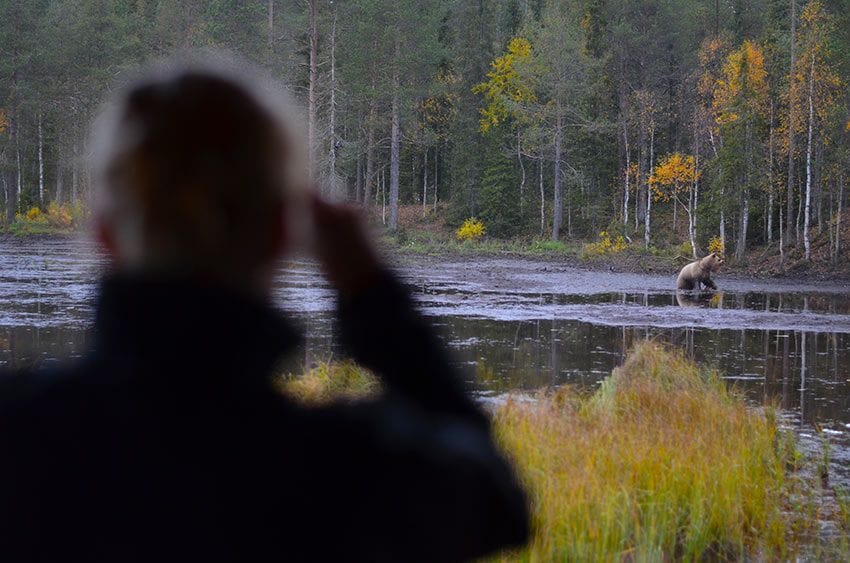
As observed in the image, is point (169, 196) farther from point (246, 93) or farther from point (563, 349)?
point (563, 349)

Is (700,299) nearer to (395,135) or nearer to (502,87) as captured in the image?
(395,135)

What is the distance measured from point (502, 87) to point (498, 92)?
4.71 feet

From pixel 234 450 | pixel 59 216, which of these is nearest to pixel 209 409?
pixel 234 450

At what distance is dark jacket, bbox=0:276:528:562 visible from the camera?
1.30 meters

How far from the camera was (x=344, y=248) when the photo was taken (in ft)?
4.55

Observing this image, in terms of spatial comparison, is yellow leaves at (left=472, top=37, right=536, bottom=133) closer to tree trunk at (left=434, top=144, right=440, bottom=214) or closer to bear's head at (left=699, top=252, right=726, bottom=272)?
tree trunk at (left=434, top=144, right=440, bottom=214)

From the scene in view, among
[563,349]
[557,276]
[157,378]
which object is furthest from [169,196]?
[557,276]

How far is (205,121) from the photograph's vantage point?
131cm

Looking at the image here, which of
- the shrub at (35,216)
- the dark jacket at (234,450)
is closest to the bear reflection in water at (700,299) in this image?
the dark jacket at (234,450)

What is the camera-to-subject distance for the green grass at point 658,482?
537cm

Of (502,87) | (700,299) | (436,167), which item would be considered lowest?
(700,299)

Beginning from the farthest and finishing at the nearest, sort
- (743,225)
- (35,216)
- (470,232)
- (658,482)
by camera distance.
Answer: (35,216) → (470,232) → (743,225) → (658,482)

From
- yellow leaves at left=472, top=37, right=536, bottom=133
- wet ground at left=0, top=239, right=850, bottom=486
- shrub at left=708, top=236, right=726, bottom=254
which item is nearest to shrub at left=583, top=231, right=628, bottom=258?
shrub at left=708, top=236, right=726, bottom=254

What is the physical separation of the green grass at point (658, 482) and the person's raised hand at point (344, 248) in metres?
3.00
